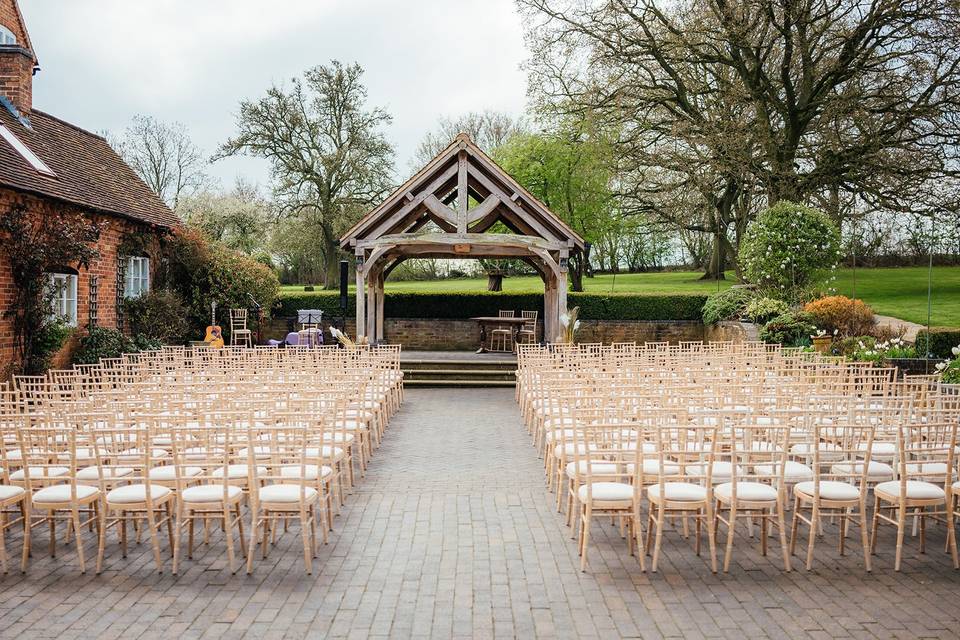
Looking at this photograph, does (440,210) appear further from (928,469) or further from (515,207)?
(928,469)

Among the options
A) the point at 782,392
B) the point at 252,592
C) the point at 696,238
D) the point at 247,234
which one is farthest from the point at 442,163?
the point at 696,238

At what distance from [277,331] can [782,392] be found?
18911 millimetres

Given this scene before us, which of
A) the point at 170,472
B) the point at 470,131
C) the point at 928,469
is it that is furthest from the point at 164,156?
the point at 928,469

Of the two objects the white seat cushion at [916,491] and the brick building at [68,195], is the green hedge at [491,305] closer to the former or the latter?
the brick building at [68,195]

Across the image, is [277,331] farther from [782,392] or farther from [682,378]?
[782,392]

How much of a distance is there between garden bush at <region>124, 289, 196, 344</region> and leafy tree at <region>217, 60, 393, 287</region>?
15.3 metres

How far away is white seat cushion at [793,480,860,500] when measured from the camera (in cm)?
552

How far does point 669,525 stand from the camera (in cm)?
650

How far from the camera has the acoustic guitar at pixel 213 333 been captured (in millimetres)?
19292

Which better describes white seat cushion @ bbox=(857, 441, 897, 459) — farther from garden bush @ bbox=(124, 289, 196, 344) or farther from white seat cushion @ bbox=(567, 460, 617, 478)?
garden bush @ bbox=(124, 289, 196, 344)

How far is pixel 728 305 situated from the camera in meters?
21.8

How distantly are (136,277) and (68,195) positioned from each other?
4149 millimetres

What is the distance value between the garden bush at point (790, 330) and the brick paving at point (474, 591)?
1152 centimetres

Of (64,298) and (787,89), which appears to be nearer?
(64,298)
